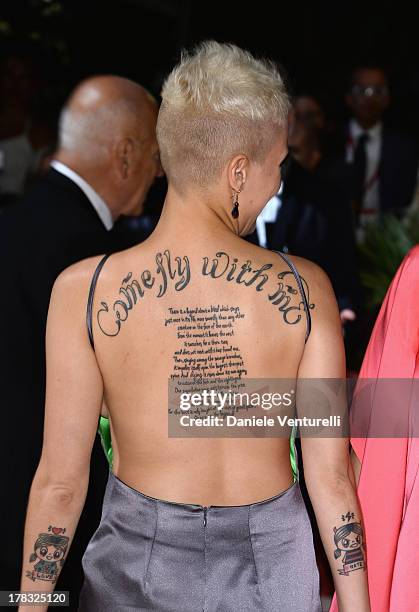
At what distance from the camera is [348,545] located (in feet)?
5.75

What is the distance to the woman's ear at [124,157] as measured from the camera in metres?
2.64

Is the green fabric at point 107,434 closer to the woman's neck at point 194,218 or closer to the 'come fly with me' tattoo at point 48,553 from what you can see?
the 'come fly with me' tattoo at point 48,553

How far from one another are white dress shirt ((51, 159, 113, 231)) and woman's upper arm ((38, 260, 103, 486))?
92 cm

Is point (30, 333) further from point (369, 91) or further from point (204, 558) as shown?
point (369, 91)

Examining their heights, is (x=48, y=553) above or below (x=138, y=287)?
below

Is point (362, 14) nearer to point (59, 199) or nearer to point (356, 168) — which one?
point (356, 168)

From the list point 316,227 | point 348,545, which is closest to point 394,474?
point 348,545

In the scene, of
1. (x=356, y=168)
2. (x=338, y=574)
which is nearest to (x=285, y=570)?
(x=338, y=574)

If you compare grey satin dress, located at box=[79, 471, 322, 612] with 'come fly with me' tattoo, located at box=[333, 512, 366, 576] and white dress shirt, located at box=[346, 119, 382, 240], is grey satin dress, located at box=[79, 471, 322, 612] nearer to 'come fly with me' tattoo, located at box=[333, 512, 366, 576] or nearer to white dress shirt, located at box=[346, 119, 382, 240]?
'come fly with me' tattoo, located at box=[333, 512, 366, 576]

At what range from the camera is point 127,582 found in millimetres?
1724

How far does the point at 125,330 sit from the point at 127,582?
49cm

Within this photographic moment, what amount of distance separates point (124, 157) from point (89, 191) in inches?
5.8

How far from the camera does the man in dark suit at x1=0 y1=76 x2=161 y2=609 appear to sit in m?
2.49

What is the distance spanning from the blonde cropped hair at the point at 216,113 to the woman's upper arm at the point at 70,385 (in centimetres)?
29
